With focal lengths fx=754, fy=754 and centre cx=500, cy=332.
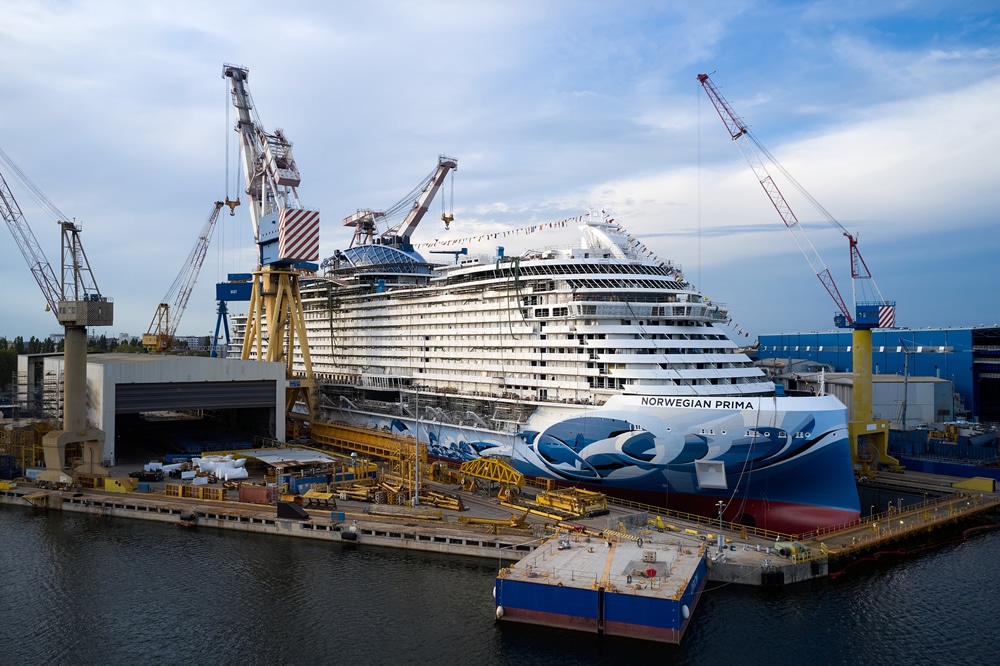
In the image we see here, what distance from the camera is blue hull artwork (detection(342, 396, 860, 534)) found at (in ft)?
93.8

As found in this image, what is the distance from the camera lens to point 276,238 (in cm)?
5062

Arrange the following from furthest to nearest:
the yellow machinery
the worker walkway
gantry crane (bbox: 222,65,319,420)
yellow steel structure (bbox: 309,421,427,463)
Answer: gantry crane (bbox: 222,65,319,420)
yellow steel structure (bbox: 309,421,427,463)
the yellow machinery
the worker walkway

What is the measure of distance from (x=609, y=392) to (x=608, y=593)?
11.6m

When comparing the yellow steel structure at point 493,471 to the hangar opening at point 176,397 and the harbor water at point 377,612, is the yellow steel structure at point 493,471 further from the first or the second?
the hangar opening at point 176,397

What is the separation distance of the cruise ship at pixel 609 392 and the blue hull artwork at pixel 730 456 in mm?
55

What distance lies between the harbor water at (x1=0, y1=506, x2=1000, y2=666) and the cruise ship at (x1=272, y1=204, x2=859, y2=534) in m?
4.84

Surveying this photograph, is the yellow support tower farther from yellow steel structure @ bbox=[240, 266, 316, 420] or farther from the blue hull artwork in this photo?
yellow steel structure @ bbox=[240, 266, 316, 420]

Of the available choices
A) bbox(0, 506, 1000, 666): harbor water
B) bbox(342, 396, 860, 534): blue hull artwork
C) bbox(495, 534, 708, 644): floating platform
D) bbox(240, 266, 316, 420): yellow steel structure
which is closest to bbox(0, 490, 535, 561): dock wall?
bbox(0, 506, 1000, 666): harbor water

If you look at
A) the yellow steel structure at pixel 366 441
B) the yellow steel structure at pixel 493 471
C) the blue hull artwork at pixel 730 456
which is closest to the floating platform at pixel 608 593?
the blue hull artwork at pixel 730 456

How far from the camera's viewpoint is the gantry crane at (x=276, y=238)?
48750 millimetres

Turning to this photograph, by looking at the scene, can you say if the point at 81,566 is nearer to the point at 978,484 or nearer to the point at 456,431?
the point at 456,431

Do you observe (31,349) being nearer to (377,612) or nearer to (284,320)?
(284,320)

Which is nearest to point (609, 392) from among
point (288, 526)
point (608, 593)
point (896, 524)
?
point (608, 593)

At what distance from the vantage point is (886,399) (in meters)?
54.2
